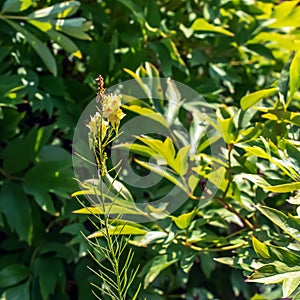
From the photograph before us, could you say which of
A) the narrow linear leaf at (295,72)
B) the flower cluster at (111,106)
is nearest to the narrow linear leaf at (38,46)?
the narrow linear leaf at (295,72)

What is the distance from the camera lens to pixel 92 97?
1.35 meters

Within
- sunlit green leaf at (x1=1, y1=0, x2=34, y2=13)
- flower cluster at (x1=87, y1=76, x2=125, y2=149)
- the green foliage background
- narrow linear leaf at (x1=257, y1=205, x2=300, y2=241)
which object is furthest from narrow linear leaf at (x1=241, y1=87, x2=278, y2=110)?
sunlit green leaf at (x1=1, y1=0, x2=34, y2=13)

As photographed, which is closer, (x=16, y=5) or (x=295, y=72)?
(x=295, y=72)

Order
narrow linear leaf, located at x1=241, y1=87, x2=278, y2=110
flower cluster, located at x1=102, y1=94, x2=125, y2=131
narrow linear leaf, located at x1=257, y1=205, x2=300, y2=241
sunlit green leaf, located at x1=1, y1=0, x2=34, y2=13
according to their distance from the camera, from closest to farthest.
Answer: flower cluster, located at x1=102, y1=94, x2=125, y2=131 < narrow linear leaf, located at x1=257, y1=205, x2=300, y2=241 < narrow linear leaf, located at x1=241, y1=87, x2=278, y2=110 < sunlit green leaf, located at x1=1, y1=0, x2=34, y2=13

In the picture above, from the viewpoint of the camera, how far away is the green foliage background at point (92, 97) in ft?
3.61

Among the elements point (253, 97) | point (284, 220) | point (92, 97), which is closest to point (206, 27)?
point (92, 97)

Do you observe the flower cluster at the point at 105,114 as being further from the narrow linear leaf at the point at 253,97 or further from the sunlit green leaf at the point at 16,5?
the sunlit green leaf at the point at 16,5

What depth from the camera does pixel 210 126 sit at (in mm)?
1132

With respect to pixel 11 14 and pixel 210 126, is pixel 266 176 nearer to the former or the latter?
pixel 210 126

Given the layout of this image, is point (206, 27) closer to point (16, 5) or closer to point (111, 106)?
point (16, 5)

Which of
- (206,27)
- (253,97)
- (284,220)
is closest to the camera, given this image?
(284,220)

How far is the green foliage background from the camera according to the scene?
1.10 metres

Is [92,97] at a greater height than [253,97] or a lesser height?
lesser

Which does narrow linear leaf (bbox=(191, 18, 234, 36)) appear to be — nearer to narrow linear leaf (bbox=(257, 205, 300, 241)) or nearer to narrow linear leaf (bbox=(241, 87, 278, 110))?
narrow linear leaf (bbox=(241, 87, 278, 110))
